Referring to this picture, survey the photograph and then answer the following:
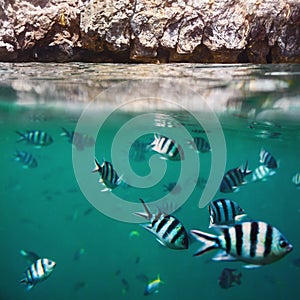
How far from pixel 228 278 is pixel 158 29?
5.59 meters

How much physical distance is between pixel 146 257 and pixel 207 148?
5080cm

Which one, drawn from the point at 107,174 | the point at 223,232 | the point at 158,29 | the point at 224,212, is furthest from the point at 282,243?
the point at 158,29

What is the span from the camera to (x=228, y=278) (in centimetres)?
656

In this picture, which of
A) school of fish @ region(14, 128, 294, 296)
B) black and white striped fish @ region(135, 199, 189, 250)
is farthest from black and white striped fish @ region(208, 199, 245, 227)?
black and white striped fish @ region(135, 199, 189, 250)

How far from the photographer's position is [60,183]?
161ft

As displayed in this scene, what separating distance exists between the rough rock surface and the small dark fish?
189 inches

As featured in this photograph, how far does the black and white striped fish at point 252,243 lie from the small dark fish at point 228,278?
3879mm

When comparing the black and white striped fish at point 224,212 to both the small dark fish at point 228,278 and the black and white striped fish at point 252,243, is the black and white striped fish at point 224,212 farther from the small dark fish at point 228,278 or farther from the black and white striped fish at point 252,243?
the small dark fish at point 228,278

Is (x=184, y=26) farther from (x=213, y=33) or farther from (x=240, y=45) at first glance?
(x=240, y=45)

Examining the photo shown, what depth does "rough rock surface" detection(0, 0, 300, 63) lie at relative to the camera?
7.62 meters

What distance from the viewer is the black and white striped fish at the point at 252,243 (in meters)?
2.86

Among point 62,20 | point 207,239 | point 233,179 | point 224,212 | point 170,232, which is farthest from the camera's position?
point 62,20

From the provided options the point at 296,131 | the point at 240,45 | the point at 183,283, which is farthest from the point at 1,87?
the point at 183,283

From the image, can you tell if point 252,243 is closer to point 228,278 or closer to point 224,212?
point 224,212
